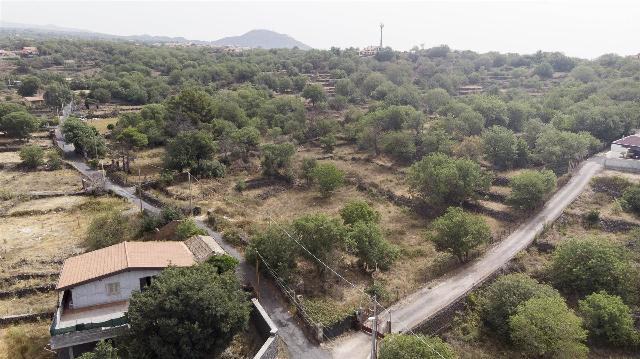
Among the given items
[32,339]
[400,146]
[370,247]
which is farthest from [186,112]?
[32,339]

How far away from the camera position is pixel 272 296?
2716 centimetres

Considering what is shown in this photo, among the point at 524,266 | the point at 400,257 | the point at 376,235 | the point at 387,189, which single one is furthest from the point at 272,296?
the point at 387,189

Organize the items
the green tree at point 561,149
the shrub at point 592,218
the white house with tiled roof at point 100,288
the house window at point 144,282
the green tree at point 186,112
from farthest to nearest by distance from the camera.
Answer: the green tree at point 186,112
the green tree at point 561,149
the shrub at point 592,218
the house window at point 144,282
the white house with tiled roof at point 100,288

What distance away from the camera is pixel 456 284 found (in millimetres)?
30094

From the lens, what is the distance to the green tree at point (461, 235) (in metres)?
32.3

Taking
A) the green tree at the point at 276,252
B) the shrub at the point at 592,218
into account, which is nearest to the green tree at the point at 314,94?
the shrub at the point at 592,218

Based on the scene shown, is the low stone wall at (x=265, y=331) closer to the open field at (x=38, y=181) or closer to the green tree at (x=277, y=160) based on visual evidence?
the green tree at (x=277, y=160)

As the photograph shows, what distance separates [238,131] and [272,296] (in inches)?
1238

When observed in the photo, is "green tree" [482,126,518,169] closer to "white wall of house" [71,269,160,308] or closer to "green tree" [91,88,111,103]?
"white wall of house" [71,269,160,308]

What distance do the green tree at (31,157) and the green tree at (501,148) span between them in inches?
2037

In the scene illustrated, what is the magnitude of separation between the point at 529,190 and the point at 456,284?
15.2m

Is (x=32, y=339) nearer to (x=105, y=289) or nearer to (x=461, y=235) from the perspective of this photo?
(x=105, y=289)

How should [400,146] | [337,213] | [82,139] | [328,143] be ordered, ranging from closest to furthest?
1. [337,213]
2. [82,139]
3. [400,146]
4. [328,143]

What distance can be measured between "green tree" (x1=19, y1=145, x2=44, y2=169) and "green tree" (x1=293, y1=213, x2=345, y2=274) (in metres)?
37.9
